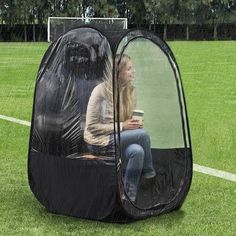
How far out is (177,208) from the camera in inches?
229

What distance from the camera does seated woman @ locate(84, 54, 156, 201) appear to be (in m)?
5.23

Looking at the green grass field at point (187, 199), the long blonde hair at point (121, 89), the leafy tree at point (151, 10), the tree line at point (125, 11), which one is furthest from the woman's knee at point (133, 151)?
the leafy tree at point (151, 10)

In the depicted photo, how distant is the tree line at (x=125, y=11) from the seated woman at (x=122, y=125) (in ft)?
219

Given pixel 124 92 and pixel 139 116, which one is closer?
pixel 124 92

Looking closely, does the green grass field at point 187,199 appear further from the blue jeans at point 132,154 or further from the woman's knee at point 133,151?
the woman's knee at point 133,151

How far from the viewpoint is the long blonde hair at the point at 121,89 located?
206 inches

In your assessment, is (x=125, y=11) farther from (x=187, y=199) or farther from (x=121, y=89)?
(x=121, y=89)

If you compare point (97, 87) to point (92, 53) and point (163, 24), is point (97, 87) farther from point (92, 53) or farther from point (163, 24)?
point (163, 24)

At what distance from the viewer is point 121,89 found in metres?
5.34

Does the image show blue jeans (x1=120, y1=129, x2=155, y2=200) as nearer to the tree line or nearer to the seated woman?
the seated woman

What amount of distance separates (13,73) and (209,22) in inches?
2333

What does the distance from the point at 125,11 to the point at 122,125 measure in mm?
76012

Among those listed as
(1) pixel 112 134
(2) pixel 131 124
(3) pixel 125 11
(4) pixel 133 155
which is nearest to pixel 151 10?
(3) pixel 125 11

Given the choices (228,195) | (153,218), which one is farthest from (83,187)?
(228,195)
